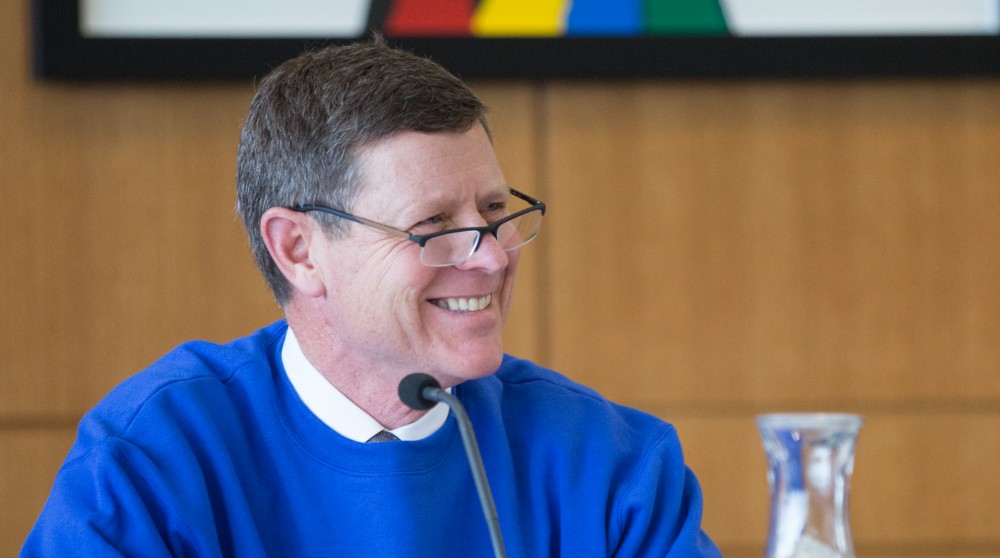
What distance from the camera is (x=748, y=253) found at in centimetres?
258

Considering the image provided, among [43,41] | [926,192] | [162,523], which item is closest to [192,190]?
[43,41]

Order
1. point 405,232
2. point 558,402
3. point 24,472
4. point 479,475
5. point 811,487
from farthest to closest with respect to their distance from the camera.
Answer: point 24,472
point 558,402
point 405,232
point 479,475
point 811,487

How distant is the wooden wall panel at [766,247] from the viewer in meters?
2.56

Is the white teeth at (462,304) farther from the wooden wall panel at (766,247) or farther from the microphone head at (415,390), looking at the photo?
the wooden wall panel at (766,247)

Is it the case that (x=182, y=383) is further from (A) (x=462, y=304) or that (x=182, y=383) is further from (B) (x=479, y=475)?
(B) (x=479, y=475)

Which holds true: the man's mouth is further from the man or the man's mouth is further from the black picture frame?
the black picture frame

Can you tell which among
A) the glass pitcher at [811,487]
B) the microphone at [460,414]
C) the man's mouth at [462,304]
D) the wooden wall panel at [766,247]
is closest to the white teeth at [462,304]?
the man's mouth at [462,304]

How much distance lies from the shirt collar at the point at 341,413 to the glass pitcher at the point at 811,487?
26.0 inches

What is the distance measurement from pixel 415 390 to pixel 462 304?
0.28 meters

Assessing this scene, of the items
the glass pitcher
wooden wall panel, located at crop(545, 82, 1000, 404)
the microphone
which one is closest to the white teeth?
the microphone

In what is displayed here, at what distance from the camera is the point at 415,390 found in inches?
46.4

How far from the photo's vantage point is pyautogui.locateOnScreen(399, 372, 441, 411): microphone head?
1.18 m

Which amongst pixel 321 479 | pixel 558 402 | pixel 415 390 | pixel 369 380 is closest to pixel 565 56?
pixel 558 402

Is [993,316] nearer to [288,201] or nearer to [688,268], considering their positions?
[688,268]
